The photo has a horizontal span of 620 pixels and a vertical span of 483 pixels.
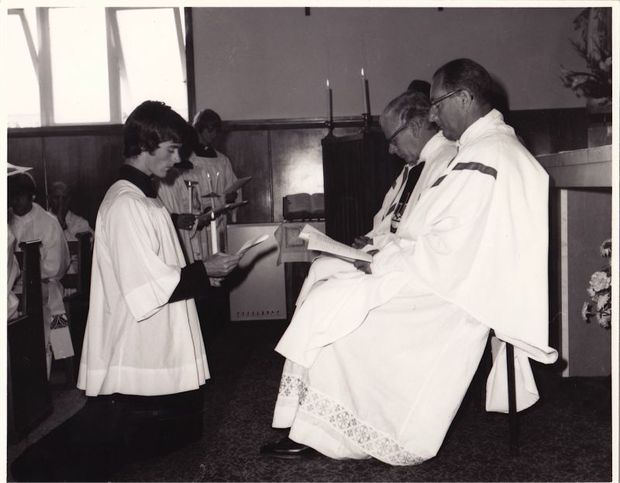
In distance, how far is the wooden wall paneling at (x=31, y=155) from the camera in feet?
22.0

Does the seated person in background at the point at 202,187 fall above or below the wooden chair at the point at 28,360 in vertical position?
above

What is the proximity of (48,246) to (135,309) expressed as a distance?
1.87m

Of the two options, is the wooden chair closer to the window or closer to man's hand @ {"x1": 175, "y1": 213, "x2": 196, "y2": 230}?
man's hand @ {"x1": 175, "y1": 213, "x2": 196, "y2": 230}

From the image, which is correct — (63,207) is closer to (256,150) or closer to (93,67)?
(93,67)

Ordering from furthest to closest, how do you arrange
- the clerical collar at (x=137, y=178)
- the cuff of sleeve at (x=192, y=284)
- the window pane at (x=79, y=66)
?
the window pane at (x=79, y=66) < the clerical collar at (x=137, y=178) < the cuff of sleeve at (x=192, y=284)

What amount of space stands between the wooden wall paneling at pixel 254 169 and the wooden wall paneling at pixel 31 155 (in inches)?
75.6

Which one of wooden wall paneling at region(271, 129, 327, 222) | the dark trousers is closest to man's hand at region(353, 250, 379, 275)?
the dark trousers

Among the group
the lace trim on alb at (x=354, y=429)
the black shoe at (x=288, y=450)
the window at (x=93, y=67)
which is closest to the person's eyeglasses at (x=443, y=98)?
the lace trim on alb at (x=354, y=429)

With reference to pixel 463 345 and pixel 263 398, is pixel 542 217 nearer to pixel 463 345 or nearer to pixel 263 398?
pixel 463 345

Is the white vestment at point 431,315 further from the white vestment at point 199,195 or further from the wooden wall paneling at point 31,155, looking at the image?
the wooden wall paneling at point 31,155

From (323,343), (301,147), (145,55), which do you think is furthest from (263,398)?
(145,55)

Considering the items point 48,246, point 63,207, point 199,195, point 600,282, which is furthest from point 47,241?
point 600,282

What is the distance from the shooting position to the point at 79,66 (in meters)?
6.87

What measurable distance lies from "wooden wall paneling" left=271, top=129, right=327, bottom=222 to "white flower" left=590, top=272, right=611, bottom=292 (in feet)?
13.2
